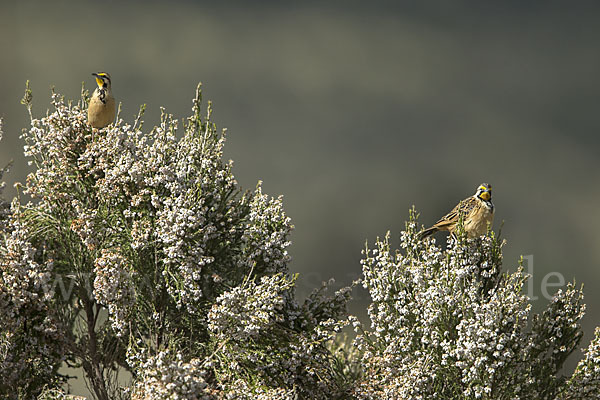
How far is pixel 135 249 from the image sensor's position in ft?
32.8

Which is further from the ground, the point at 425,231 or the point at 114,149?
the point at 114,149

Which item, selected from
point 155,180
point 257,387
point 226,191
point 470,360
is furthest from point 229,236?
point 470,360

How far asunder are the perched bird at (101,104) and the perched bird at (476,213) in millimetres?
5144

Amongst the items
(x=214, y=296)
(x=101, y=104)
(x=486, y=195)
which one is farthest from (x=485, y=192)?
(x=101, y=104)

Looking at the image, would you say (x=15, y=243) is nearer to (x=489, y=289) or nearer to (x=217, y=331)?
(x=217, y=331)

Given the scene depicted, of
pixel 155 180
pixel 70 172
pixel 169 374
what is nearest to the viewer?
pixel 169 374

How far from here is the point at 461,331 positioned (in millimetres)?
9961

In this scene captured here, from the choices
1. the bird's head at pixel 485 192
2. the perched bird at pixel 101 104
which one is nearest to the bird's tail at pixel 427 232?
the bird's head at pixel 485 192

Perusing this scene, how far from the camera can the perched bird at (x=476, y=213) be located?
10539mm

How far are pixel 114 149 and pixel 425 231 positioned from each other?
4.65 meters

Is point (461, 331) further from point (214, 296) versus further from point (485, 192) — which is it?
point (214, 296)

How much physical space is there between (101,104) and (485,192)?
5639 mm

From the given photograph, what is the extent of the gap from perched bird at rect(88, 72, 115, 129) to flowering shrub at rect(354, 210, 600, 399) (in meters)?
4.24

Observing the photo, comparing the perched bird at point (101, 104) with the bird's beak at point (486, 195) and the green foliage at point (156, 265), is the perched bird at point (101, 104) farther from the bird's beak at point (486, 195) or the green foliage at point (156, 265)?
the bird's beak at point (486, 195)
